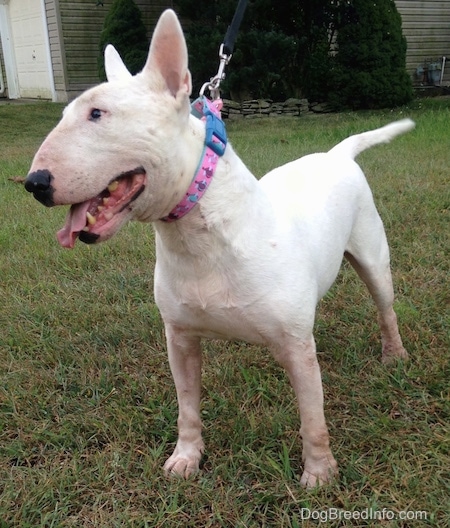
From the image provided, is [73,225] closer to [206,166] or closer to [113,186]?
[113,186]

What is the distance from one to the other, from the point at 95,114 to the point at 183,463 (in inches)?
51.6

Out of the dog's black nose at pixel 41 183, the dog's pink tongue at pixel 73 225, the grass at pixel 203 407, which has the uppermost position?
the dog's black nose at pixel 41 183

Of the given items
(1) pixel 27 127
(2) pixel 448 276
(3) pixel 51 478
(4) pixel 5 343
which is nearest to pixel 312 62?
(1) pixel 27 127

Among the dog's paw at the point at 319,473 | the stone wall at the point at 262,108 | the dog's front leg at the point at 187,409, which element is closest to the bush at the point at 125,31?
the stone wall at the point at 262,108

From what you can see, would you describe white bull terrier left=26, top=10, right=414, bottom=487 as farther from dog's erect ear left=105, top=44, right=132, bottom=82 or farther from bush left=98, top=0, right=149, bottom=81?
bush left=98, top=0, right=149, bottom=81

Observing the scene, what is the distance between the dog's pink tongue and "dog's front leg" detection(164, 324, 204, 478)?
0.69m

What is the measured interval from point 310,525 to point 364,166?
16.0 ft

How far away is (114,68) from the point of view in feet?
6.13

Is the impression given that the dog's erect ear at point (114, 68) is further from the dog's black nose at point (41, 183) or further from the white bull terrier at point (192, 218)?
the dog's black nose at point (41, 183)

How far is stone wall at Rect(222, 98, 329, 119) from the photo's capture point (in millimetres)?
11638

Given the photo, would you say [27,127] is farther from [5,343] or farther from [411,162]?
[5,343]

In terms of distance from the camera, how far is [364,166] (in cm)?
620

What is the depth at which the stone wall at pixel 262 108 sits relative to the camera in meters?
11.6

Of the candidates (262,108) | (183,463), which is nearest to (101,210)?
(183,463)
